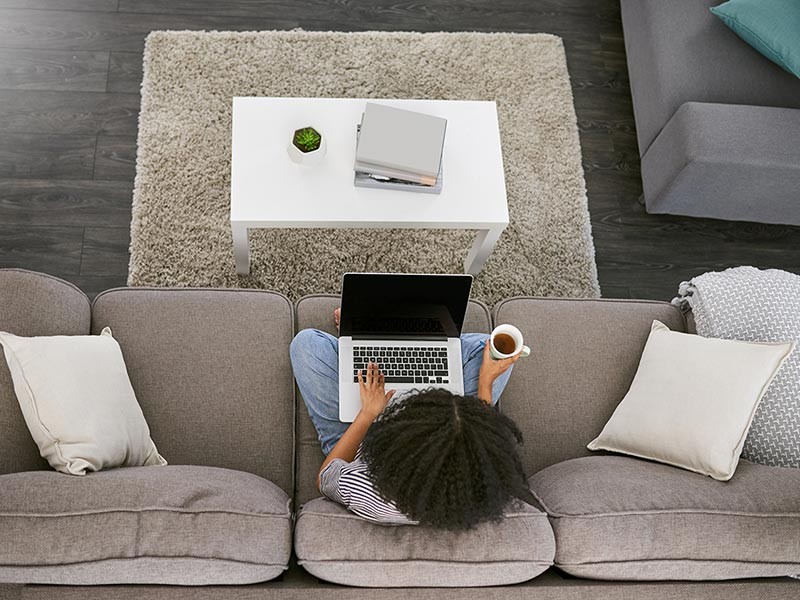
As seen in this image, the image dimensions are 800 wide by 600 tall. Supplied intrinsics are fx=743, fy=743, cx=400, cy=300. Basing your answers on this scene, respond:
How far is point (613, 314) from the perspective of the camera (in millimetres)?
2062

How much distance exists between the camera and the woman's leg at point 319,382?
71.8 inches

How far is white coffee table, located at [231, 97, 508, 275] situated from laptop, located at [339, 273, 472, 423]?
0.38 m

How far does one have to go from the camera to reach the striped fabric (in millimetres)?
1433

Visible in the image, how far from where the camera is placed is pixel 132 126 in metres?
2.70

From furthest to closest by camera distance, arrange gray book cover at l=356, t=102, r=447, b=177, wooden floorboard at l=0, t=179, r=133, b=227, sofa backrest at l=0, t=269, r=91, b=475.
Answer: wooden floorboard at l=0, t=179, r=133, b=227
gray book cover at l=356, t=102, r=447, b=177
sofa backrest at l=0, t=269, r=91, b=475

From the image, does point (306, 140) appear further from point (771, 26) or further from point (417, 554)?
point (771, 26)

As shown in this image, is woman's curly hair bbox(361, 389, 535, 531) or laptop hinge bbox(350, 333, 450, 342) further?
laptop hinge bbox(350, 333, 450, 342)

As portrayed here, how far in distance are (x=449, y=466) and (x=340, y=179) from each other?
→ 108cm

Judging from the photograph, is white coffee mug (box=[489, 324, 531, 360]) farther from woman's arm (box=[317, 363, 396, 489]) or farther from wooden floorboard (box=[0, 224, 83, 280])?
wooden floorboard (box=[0, 224, 83, 280])

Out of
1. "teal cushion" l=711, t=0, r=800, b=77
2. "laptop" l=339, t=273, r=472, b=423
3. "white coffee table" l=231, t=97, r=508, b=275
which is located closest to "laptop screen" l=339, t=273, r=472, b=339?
"laptop" l=339, t=273, r=472, b=423

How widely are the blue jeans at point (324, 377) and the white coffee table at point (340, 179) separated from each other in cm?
41

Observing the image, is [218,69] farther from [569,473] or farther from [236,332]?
[569,473]

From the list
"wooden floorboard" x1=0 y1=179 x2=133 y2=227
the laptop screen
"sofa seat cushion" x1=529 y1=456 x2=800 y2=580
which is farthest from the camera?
"wooden floorboard" x1=0 y1=179 x2=133 y2=227

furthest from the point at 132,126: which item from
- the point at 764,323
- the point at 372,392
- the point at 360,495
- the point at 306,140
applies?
the point at 764,323
